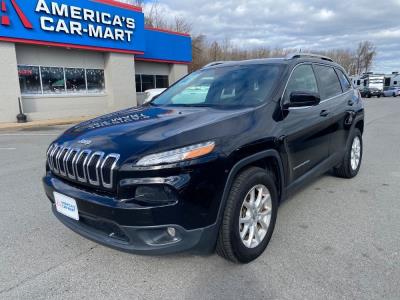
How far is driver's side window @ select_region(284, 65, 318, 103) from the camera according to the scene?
3534 millimetres

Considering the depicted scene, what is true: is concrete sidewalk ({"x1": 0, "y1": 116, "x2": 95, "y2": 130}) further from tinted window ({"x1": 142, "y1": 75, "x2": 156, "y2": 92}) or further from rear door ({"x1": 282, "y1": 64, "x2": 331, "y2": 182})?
rear door ({"x1": 282, "y1": 64, "x2": 331, "y2": 182})

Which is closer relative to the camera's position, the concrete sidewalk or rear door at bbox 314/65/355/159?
rear door at bbox 314/65/355/159

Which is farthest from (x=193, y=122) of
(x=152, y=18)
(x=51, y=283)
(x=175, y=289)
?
(x=152, y=18)

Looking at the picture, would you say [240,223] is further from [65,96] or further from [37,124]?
[65,96]

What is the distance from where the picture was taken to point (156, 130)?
8.79ft

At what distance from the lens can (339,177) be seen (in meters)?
5.43

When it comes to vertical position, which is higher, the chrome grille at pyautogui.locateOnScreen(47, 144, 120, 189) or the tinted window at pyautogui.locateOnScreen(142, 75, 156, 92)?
the tinted window at pyautogui.locateOnScreen(142, 75, 156, 92)

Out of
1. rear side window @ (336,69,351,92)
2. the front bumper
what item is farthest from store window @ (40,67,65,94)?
the front bumper

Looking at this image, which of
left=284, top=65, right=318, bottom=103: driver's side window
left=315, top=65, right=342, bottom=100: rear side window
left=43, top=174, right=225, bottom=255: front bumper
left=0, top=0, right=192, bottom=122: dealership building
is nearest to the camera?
left=43, top=174, right=225, bottom=255: front bumper

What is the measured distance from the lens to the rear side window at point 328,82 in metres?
4.32

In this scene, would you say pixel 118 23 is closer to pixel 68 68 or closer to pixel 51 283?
pixel 68 68

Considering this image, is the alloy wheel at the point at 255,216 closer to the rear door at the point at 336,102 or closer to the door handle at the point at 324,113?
the door handle at the point at 324,113

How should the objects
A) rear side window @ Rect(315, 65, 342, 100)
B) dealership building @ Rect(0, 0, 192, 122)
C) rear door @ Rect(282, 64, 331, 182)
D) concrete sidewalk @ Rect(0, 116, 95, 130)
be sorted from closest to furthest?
rear door @ Rect(282, 64, 331, 182) < rear side window @ Rect(315, 65, 342, 100) < concrete sidewalk @ Rect(0, 116, 95, 130) < dealership building @ Rect(0, 0, 192, 122)

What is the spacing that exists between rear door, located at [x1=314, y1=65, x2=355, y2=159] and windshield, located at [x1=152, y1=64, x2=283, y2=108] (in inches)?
40.5
